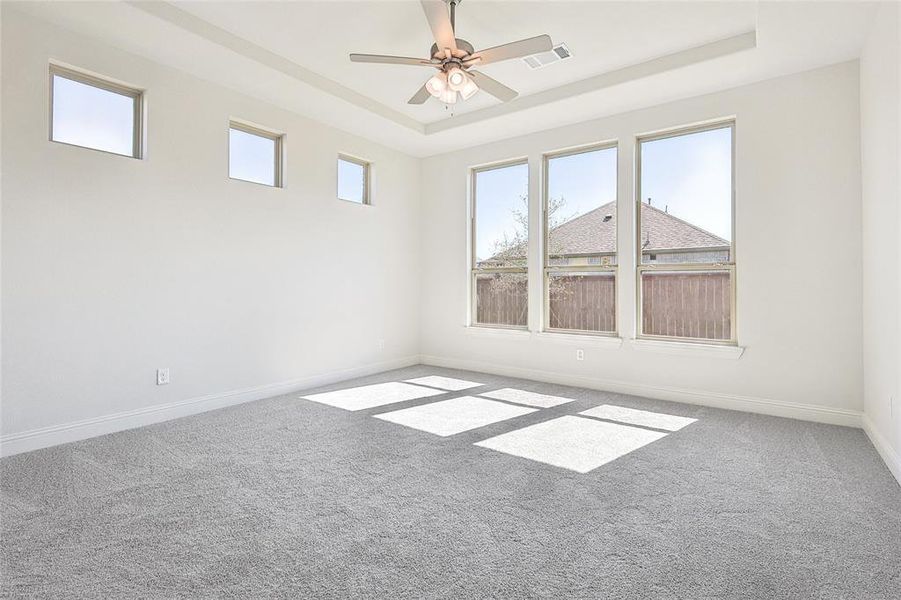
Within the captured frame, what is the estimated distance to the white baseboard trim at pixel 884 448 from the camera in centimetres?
260

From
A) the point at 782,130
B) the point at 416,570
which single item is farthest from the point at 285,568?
the point at 782,130

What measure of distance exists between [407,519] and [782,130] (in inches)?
168

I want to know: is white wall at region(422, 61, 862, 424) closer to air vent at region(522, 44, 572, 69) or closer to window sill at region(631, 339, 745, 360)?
window sill at region(631, 339, 745, 360)

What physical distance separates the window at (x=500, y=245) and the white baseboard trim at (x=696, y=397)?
59cm

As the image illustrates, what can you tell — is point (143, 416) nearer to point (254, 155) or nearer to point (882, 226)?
point (254, 155)

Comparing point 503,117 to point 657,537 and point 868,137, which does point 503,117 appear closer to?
point 868,137

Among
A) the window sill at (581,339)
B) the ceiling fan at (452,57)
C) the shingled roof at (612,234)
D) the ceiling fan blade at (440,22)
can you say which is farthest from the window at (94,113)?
the window sill at (581,339)

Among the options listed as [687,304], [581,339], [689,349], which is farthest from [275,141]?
[689,349]

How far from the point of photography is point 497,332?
5.69 metres

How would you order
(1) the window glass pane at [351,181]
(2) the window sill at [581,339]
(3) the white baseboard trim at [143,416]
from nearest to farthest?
(3) the white baseboard trim at [143,416] < (2) the window sill at [581,339] < (1) the window glass pane at [351,181]

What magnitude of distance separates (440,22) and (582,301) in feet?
10.8

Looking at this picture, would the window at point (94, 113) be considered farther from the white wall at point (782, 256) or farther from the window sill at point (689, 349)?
the window sill at point (689, 349)

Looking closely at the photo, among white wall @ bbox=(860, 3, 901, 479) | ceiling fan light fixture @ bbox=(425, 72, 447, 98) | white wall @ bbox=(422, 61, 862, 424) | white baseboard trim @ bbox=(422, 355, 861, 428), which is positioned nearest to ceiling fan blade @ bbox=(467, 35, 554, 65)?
ceiling fan light fixture @ bbox=(425, 72, 447, 98)

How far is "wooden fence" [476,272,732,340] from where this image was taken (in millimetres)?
4301
